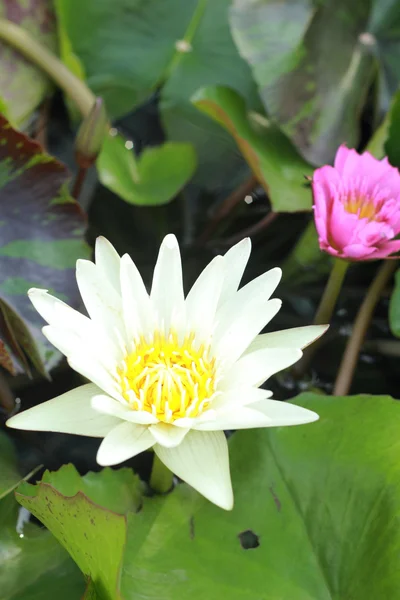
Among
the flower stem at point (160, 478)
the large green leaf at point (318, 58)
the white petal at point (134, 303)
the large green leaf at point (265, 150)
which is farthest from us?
the large green leaf at point (318, 58)

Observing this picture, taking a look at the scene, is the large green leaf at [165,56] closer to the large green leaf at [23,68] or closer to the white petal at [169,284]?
the large green leaf at [23,68]

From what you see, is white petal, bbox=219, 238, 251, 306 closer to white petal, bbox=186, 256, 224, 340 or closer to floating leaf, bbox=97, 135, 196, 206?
white petal, bbox=186, 256, 224, 340

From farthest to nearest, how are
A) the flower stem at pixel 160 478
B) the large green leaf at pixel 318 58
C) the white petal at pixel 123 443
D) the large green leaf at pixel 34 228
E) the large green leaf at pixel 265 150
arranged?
the large green leaf at pixel 318 58 < the large green leaf at pixel 265 150 < the large green leaf at pixel 34 228 < the flower stem at pixel 160 478 < the white petal at pixel 123 443

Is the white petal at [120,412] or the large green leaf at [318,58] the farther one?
the large green leaf at [318,58]

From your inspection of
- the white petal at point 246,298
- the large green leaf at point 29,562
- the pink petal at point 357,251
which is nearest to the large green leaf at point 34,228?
the large green leaf at point 29,562

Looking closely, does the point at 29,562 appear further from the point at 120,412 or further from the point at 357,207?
the point at 357,207

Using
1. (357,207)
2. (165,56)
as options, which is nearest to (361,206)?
(357,207)

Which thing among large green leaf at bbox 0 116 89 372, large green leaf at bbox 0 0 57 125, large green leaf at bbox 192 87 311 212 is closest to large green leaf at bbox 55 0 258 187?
large green leaf at bbox 0 0 57 125
